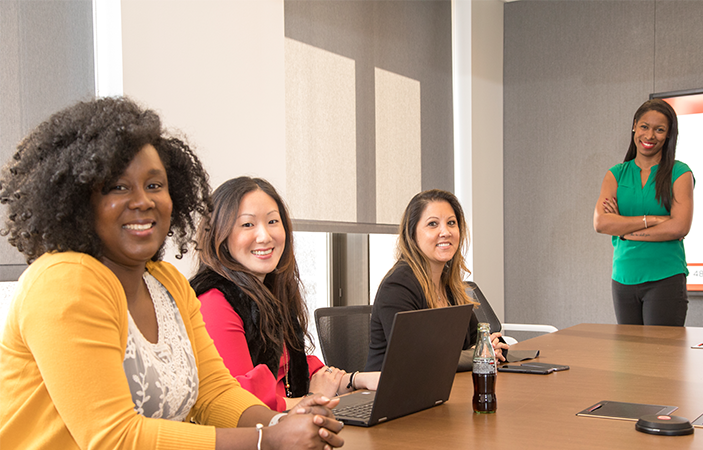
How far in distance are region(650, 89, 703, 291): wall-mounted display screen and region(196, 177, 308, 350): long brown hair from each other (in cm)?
332

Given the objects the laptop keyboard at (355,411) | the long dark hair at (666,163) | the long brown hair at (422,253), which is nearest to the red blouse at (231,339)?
the laptop keyboard at (355,411)

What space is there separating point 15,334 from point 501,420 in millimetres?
966

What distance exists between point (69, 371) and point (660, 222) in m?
3.08

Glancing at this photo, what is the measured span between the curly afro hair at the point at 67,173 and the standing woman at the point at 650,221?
2.83 meters

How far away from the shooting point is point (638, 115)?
3537 millimetres

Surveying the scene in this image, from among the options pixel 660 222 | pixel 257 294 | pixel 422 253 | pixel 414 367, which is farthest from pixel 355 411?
pixel 660 222

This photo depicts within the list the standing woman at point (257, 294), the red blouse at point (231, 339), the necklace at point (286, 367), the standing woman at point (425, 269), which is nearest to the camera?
the red blouse at point (231, 339)

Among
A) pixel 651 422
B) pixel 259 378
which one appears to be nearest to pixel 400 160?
pixel 259 378

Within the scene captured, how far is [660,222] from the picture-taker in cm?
337

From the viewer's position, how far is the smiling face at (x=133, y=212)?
121 cm

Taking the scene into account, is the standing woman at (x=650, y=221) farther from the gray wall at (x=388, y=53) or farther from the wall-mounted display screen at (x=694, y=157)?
the gray wall at (x=388, y=53)

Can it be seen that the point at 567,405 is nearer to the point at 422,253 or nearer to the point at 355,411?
the point at 355,411

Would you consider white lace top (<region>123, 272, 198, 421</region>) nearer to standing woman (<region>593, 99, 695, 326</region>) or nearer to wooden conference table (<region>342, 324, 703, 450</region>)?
wooden conference table (<region>342, 324, 703, 450</region>)

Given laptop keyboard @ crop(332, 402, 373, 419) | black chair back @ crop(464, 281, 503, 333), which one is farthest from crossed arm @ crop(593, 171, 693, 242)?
laptop keyboard @ crop(332, 402, 373, 419)
